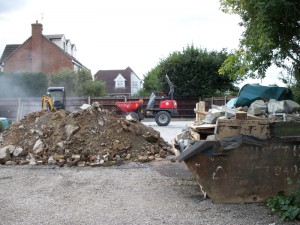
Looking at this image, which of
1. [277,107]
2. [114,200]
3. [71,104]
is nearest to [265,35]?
[277,107]

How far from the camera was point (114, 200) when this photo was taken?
5.93m

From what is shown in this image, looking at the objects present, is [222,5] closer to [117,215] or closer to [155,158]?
[155,158]

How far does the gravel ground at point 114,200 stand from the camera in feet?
16.4

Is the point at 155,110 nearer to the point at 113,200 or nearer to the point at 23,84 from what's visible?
the point at 113,200

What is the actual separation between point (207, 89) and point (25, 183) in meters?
22.8

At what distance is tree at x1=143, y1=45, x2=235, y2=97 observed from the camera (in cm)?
2902

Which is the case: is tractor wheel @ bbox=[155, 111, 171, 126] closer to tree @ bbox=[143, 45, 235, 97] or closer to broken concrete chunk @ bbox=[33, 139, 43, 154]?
tree @ bbox=[143, 45, 235, 97]

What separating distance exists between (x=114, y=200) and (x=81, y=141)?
4072 mm

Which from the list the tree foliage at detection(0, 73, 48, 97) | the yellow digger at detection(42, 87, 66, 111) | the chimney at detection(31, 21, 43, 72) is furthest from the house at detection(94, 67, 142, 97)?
the yellow digger at detection(42, 87, 66, 111)

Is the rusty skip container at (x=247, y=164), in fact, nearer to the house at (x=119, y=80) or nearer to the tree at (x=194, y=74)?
the tree at (x=194, y=74)

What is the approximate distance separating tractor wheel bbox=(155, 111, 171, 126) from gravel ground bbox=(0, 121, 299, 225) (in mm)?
12790

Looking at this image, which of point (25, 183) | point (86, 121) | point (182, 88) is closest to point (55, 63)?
point (182, 88)

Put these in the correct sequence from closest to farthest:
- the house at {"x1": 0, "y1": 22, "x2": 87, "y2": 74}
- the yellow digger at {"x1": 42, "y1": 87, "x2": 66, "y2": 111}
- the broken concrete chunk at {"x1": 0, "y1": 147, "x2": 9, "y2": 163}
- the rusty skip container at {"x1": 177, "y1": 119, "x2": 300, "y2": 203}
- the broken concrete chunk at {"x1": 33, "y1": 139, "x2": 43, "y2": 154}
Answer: the rusty skip container at {"x1": 177, "y1": 119, "x2": 300, "y2": 203}
the broken concrete chunk at {"x1": 0, "y1": 147, "x2": 9, "y2": 163}
the broken concrete chunk at {"x1": 33, "y1": 139, "x2": 43, "y2": 154}
the yellow digger at {"x1": 42, "y1": 87, "x2": 66, "y2": 111}
the house at {"x1": 0, "y1": 22, "x2": 87, "y2": 74}

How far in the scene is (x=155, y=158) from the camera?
380 inches
